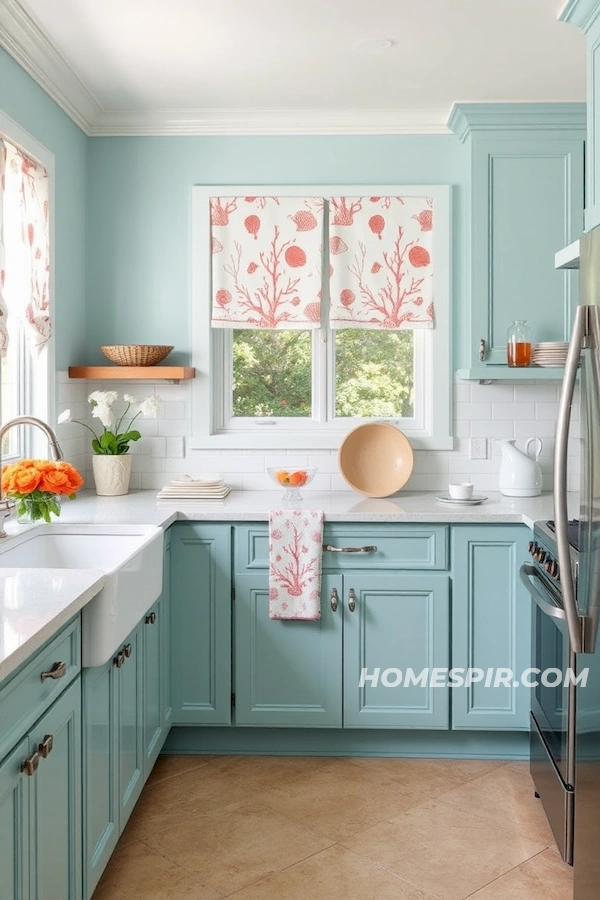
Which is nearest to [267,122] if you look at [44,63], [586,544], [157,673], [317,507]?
[44,63]

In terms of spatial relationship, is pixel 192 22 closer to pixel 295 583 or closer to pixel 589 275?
pixel 589 275

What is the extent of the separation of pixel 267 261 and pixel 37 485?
1.62 metres

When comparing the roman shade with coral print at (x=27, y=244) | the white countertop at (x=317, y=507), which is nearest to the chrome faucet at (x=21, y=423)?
the white countertop at (x=317, y=507)

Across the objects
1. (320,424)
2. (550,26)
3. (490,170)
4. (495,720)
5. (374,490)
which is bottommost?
(495,720)

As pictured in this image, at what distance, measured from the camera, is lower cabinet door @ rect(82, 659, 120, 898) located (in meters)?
2.29

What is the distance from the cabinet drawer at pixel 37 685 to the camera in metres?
1.70

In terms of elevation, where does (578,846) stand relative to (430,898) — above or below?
above

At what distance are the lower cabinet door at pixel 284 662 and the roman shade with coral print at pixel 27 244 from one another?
1266 mm

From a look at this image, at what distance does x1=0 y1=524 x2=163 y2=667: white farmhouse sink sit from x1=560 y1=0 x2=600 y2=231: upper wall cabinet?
65.9 inches

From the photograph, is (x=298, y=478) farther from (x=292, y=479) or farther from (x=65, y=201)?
(x=65, y=201)

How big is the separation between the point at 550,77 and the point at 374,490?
181 cm

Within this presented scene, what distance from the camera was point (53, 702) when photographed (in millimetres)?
2016

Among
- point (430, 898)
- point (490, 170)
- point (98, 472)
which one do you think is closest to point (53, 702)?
point (430, 898)

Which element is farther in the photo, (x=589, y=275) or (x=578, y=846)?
(x=578, y=846)
